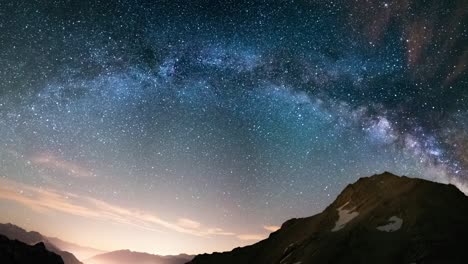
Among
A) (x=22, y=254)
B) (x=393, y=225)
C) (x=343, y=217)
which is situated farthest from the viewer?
(x=22, y=254)

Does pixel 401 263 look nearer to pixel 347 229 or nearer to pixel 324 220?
pixel 347 229

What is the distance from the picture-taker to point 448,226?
168 ft

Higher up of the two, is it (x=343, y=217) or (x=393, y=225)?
(x=343, y=217)

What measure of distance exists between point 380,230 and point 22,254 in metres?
94.5

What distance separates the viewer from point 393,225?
5612cm

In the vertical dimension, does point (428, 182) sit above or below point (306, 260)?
above

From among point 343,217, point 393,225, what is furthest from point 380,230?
point 343,217

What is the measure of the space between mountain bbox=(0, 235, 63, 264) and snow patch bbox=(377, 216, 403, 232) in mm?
89030

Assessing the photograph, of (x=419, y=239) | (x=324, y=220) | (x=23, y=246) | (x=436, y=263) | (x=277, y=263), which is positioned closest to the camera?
(x=436, y=263)

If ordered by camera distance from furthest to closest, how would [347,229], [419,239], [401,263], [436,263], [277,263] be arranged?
[277,263] < [347,229] < [419,239] < [401,263] < [436,263]

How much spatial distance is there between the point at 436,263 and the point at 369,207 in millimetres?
23918

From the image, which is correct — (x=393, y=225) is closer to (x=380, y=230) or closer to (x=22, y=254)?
(x=380, y=230)

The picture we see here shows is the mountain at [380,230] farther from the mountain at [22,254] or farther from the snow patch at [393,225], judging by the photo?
the mountain at [22,254]

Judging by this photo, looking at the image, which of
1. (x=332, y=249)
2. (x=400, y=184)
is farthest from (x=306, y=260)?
(x=400, y=184)
